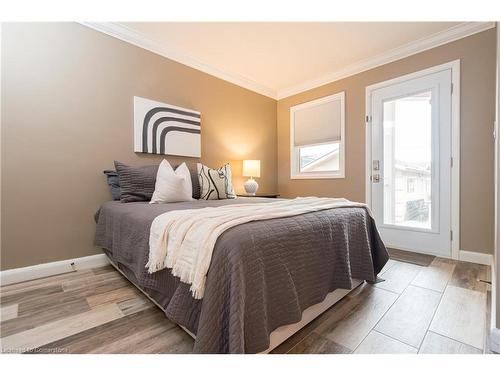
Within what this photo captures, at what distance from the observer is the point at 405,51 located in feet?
8.90

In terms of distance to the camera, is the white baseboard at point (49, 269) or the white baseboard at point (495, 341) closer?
the white baseboard at point (495, 341)

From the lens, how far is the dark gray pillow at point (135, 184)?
2059mm

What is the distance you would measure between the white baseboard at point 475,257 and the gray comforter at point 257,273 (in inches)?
58.8

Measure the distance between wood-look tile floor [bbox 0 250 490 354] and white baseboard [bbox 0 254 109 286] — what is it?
8 centimetres

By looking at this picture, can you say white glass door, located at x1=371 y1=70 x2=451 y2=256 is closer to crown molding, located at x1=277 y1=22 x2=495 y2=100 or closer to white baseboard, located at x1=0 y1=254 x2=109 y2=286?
crown molding, located at x1=277 y1=22 x2=495 y2=100

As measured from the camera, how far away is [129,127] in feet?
8.02

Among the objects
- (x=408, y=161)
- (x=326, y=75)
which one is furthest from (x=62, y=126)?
(x=408, y=161)

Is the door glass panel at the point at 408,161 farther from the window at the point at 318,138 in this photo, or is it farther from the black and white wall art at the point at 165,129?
the black and white wall art at the point at 165,129

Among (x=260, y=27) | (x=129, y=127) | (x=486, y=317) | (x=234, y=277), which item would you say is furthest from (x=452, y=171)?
(x=129, y=127)

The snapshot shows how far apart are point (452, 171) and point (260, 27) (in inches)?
99.2

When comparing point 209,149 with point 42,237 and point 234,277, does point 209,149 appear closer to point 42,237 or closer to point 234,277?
point 42,237

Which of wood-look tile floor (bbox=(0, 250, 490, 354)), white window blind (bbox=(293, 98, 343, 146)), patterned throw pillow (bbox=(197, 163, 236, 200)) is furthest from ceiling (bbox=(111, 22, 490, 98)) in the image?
wood-look tile floor (bbox=(0, 250, 490, 354))

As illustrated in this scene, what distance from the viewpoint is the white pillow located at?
1987 millimetres

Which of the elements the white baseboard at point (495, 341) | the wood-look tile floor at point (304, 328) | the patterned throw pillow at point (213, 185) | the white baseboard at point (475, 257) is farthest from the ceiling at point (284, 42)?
the white baseboard at point (495, 341)
